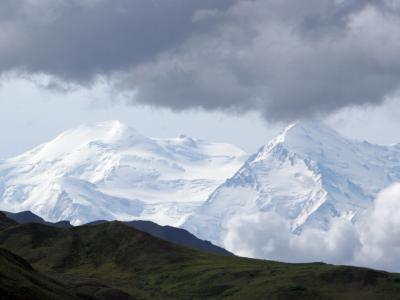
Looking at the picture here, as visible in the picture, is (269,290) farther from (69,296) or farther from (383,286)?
(69,296)

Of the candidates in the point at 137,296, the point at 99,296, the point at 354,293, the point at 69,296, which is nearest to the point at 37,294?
the point at 69,296

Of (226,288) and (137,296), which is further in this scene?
(226,288)

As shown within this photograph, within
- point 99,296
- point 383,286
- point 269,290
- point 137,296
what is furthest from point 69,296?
point 383,286

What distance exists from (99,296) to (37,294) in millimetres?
44505

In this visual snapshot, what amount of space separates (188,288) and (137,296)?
2151cm

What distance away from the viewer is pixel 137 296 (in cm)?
17900

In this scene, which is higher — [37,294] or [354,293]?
[354,293]

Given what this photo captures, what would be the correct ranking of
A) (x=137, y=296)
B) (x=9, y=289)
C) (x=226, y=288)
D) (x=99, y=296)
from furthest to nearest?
(x=226, y=288)
(x=137, y=296)
(x=99, y=296)
(x=9, y=289)

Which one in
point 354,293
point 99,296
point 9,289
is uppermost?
point 354,293

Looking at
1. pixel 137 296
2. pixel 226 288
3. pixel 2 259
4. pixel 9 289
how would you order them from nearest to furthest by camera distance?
pixel 9 289
pixel 2 259
pixel 137 296
pixel 226 288

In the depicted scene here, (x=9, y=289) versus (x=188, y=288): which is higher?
(x=188, y=288)

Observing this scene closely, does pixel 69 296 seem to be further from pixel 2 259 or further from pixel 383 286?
pixel 383 286

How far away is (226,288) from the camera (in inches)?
7628

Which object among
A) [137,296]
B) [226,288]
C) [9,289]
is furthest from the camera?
[226,288]
